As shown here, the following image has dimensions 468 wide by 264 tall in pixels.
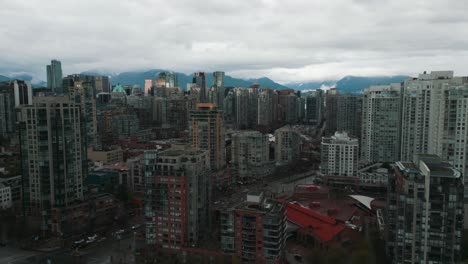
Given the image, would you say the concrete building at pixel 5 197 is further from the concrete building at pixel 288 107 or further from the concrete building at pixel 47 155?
→ the concrete building at pixel 288 107

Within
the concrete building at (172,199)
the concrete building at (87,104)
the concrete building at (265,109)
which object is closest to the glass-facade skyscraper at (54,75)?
the concrete building at (87,104)

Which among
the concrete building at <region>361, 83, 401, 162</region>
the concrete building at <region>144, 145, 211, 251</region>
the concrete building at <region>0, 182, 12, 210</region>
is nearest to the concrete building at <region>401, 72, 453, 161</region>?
the concrete building at <region>361, 83, 401, 162</region>

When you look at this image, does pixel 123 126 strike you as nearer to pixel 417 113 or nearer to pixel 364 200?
pixel 364 200

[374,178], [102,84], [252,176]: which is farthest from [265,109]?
[102,84]

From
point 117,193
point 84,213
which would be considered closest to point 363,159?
point 117,193

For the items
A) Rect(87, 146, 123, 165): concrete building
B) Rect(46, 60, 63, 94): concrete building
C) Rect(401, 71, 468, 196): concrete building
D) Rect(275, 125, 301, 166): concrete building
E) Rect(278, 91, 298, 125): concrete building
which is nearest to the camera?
Rect(401, 71, 468, 196): concrete building

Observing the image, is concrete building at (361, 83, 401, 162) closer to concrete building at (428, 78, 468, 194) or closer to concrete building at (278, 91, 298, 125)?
concrete building at (428, 78, 468, 194)

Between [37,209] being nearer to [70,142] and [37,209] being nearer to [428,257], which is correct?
[70,142]
